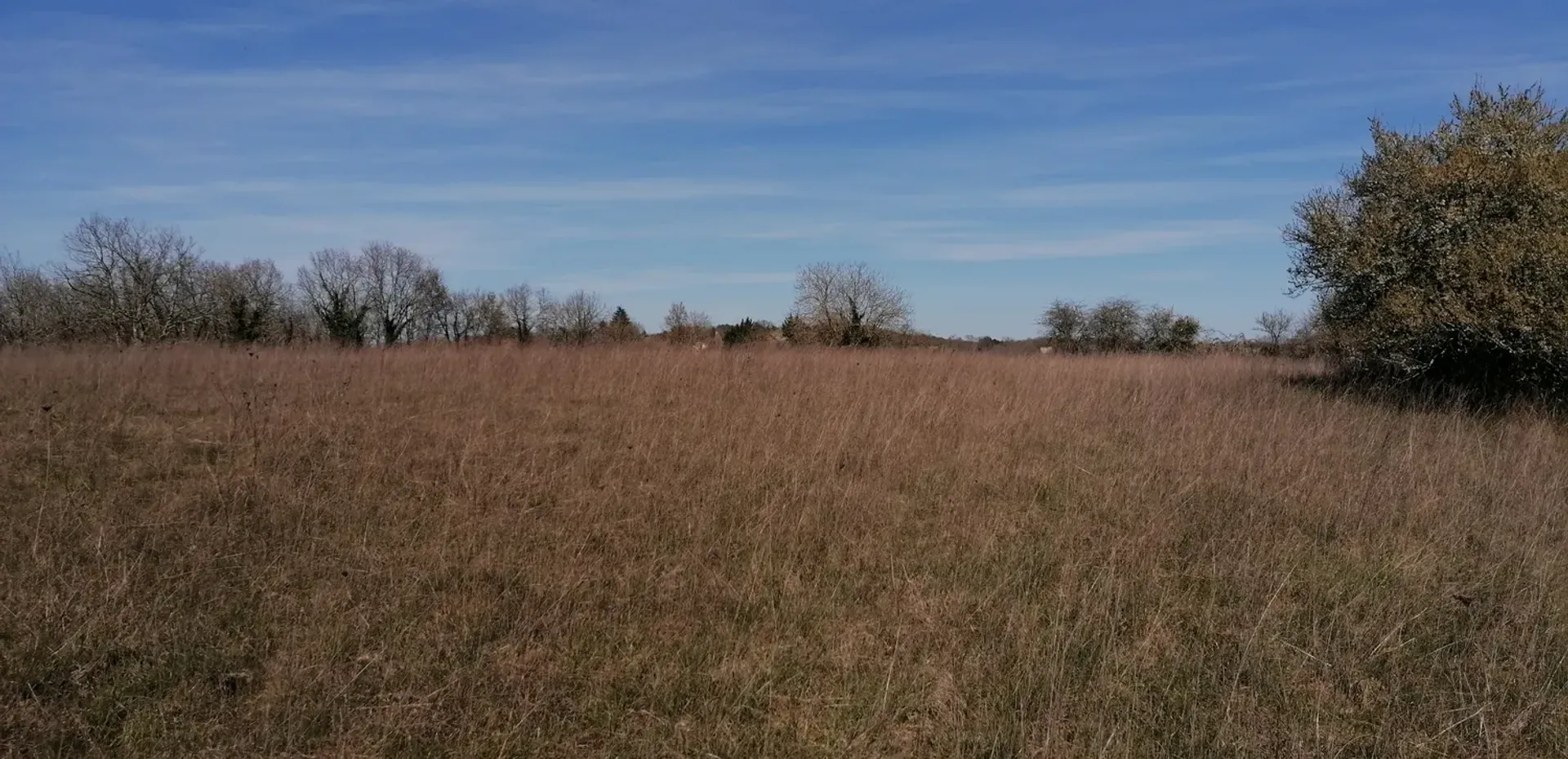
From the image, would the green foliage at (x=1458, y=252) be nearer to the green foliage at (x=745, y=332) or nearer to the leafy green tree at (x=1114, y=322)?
the green foliage at (x=745, y=332)

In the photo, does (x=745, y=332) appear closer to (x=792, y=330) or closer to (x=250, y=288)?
(x=792, y=330)

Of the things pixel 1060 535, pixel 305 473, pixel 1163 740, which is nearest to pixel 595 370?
pixel 305 473

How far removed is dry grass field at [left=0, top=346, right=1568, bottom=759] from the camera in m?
3.11

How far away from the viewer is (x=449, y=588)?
159 inches

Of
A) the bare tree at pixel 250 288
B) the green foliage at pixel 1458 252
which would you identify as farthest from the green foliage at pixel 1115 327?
the bare tree at pixel 250 288

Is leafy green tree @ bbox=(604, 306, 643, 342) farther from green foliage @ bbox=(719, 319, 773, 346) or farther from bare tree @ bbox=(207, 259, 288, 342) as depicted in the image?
bare tree @ bbox=(207, 259, 288, 342)

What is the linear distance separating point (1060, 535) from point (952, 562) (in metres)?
0.94

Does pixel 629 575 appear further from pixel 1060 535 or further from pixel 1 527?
pixel 1 527

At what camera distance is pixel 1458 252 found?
9461mm

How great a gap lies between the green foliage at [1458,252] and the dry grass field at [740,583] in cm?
222

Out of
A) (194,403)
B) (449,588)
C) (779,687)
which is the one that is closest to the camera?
(779,687)

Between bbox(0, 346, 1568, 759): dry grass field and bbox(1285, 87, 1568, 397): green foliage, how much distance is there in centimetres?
222

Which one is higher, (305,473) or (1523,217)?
(1523,217)

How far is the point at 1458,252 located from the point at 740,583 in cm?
1071
